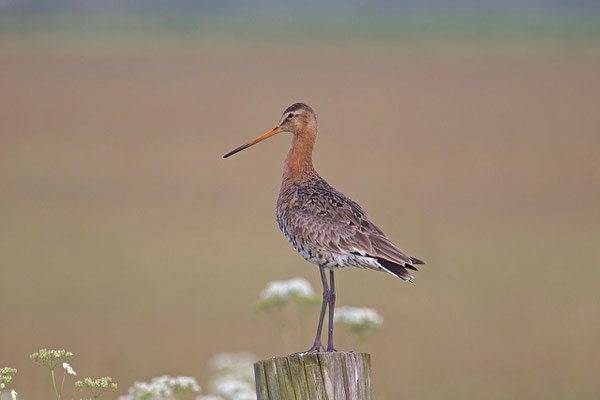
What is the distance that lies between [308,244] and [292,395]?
8.13 feet

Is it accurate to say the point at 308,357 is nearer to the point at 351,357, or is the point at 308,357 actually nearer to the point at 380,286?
the point at 351,357

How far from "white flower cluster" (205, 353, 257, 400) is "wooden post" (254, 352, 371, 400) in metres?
2.48

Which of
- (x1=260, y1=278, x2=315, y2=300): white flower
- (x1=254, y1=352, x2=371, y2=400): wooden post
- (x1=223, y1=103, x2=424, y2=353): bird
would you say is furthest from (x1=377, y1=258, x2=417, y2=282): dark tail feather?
(x1=260, y1=278, x2=315, y2=300): white flower

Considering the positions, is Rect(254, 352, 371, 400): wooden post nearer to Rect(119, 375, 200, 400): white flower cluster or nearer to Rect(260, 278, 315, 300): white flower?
Rect(119, 375, 200, 400): white flower cluster

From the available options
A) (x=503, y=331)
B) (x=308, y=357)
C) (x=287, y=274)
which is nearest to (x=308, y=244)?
(x=308, y=357)

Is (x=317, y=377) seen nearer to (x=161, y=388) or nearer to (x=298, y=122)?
(x=161, y=388)

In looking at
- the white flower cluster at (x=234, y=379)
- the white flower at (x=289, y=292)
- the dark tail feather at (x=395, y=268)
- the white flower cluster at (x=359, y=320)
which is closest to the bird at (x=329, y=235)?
the dark tail feather at (x=395, y=268)

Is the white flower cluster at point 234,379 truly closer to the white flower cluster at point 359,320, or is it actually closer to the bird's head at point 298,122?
the white flower cluster at point 359,320

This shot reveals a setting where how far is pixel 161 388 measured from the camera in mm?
7512

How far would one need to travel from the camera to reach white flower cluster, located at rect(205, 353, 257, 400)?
8823 mm

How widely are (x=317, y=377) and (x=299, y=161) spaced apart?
421cm

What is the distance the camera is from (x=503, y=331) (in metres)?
21.4

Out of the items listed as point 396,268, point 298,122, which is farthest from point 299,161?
point 396,268

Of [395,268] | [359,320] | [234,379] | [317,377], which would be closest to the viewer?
[317,377]
